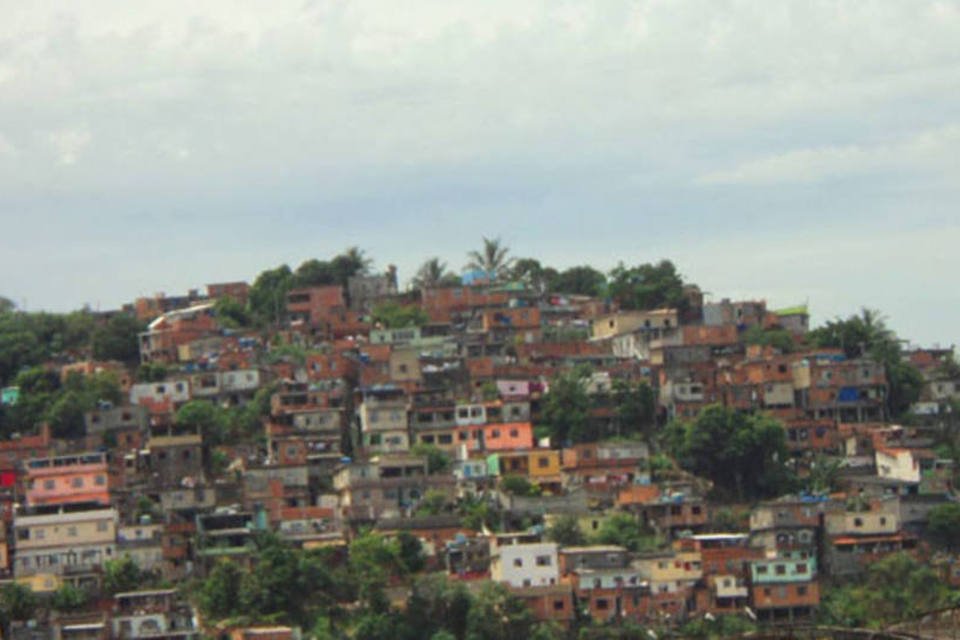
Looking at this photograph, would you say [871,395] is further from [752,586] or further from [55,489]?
[55,489]

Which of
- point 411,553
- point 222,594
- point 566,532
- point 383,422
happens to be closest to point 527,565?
point 411,553

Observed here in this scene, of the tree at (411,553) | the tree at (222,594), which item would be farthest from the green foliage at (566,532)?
the tree at (222,594)

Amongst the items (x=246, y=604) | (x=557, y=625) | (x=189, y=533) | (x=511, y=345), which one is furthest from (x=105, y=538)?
(x=511, y=345)

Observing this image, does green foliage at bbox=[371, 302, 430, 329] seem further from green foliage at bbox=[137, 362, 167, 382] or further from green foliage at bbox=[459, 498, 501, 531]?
green foliage at bbox=[459, 498, 501, 531]

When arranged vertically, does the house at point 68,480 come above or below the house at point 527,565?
above

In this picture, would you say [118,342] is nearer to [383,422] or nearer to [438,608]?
[383,422]

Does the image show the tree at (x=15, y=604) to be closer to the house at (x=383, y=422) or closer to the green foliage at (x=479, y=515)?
the green foliage at (x=479, y=515)

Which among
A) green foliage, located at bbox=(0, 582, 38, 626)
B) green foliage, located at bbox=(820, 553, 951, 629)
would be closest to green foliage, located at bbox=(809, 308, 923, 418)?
green foliage, located at bbox=(820, 553, 951, 629)
